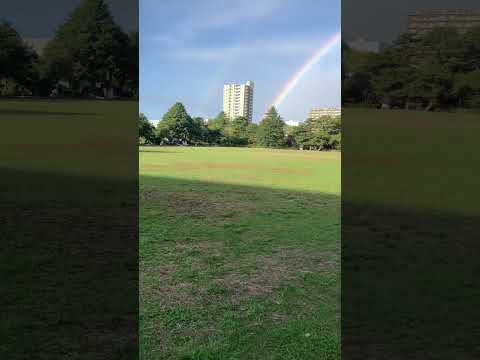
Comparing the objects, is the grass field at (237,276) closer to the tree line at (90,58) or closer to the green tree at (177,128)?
the tree line at (90,58)

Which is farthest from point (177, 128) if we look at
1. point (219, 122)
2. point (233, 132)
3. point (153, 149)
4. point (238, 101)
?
point (238, 101)

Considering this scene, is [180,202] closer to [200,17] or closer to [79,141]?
[79,141]

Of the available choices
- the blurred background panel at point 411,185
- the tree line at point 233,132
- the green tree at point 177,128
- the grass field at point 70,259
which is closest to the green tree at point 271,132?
the tree line at point 233,132

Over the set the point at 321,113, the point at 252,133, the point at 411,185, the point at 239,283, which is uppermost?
the point at 321,113

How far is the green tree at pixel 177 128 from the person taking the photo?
2370 centimetres

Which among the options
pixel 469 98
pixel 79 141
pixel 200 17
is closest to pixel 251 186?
pixel 79 141

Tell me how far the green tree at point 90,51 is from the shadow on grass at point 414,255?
5.14 ft

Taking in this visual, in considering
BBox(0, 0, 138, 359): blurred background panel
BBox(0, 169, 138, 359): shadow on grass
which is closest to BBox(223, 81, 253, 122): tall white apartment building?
BBox(0, 0, 138, 359): blurred background panel

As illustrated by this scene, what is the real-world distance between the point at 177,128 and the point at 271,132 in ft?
15.3

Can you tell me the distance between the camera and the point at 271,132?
24.5 m

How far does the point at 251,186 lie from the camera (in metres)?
12.4

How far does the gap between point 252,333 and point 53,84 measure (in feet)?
8.32

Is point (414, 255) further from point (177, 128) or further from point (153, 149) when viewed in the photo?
point (177, 128)

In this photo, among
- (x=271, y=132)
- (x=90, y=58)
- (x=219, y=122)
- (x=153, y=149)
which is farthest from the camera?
(x=219, y=122)
